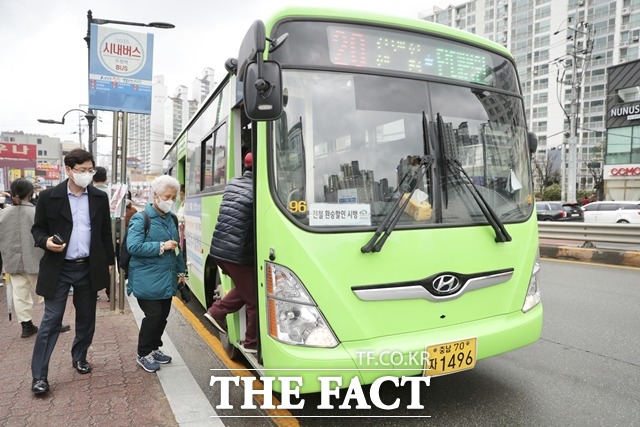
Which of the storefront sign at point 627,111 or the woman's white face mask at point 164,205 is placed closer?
the woman's white face mask at point 164,205

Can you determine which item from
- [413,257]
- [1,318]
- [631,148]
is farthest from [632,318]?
[631,148]

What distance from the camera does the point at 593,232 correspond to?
10.9 metres

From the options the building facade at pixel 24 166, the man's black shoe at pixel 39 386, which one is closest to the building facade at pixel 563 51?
the building facade at pixel 24 166

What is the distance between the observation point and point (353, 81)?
2984 millimetres

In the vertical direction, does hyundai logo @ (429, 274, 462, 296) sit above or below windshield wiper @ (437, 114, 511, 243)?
below

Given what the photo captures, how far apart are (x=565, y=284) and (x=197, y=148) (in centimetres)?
646

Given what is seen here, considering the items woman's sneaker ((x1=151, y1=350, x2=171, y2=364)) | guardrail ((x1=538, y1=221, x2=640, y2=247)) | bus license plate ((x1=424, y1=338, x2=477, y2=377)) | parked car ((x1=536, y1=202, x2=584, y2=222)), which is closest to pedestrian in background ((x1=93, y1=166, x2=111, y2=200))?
woman's sneaker ((x1=151, y1=350, x2=171, y2=364))

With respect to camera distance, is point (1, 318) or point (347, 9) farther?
point (1, 318)

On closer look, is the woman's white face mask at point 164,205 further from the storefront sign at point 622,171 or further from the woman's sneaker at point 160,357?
the storefront sign at point 622,171

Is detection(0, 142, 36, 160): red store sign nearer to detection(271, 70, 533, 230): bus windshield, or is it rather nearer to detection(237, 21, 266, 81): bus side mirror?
detection(237, 21, 266, 81): bus side mirror

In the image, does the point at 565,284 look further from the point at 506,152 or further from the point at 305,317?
the point at 305,317

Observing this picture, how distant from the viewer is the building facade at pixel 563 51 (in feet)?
197

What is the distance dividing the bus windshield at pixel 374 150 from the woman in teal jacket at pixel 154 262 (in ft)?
4.84

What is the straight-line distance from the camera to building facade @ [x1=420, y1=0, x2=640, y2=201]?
60188 mm
